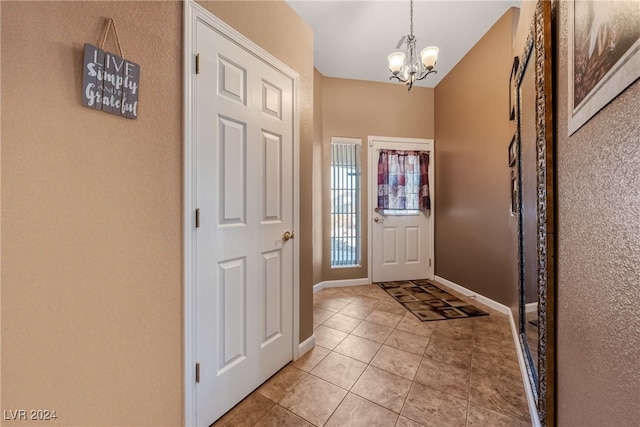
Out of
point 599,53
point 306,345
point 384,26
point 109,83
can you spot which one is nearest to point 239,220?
point 109,83

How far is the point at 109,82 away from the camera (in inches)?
37.8

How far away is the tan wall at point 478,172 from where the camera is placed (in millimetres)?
2549

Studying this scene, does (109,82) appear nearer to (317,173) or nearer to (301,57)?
(301,57)

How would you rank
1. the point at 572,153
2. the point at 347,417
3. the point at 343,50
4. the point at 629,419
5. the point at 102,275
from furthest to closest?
the point at 343,50 < the point at 347,417 < the point at 102,275 < the point at 572,153 < the point at 629,419

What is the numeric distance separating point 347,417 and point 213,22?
2.16 metres

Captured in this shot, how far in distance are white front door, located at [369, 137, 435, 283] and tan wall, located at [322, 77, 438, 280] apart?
0.11 meters

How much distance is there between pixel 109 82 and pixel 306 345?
1947 mm

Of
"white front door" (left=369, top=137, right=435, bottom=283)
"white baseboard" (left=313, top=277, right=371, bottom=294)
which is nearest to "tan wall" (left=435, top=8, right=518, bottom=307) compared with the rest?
"white front door" (left=369, top=137, right=435, bottom=283)

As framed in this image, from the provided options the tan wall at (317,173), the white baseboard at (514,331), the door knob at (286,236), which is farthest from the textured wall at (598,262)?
the tan wall at (317,173)

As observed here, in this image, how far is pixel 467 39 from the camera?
2.89 m

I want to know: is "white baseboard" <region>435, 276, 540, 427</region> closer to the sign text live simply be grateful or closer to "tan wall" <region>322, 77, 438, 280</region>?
"tan wall" <region>322, 77, 438, 280</region>

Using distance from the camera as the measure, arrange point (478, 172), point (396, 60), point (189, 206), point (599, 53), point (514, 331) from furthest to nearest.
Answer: point (478, 172) → point (396, 60) → point (514, 331) → point (189, 206) → point (599, 53)

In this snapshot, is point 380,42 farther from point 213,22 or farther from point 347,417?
point 347,417

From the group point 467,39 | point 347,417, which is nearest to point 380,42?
point 467,39
